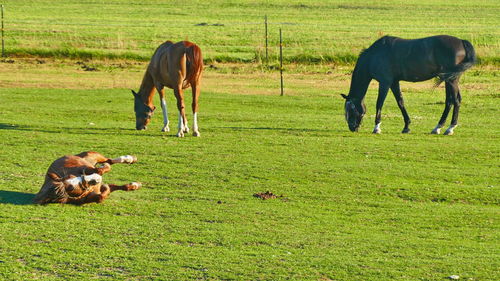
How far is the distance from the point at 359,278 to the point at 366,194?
177 inches

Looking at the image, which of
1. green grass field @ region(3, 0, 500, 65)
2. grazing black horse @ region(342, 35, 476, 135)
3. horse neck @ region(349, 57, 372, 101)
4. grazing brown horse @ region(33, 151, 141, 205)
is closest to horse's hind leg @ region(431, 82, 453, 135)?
grazing black horse @ region(342, 35, 476, 135)

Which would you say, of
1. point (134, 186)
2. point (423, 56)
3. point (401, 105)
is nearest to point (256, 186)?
point (134, 186)

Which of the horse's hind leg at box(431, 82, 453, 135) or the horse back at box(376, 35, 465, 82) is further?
the horse's hind leg at box(431, 82, 453, 135)

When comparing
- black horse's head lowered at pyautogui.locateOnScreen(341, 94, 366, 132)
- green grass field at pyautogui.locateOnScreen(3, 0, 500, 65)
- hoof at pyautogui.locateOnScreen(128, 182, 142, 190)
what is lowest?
green grass field at pyautogui.locateOnScreen(3, 0, 500, 65)

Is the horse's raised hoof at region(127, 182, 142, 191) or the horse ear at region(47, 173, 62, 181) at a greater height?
the horse ear at region(47, 173, 62, 181)

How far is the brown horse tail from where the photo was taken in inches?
744

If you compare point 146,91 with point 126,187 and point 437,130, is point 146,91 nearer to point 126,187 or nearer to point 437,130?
point 437,130

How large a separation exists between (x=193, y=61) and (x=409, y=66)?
212 inches

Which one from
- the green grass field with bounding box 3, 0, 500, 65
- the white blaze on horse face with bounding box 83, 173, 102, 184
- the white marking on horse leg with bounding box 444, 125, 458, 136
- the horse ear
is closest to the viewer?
the horse ear

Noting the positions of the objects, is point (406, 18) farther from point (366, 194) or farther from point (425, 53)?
point (366, 194)

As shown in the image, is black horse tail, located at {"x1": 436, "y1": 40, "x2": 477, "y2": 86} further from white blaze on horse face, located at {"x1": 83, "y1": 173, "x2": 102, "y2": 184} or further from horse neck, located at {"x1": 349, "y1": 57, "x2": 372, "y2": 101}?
white blaze on horse face, located at {"x1": 83, "y1": 173, "x2": 102, "y2": 184}

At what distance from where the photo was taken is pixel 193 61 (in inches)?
747

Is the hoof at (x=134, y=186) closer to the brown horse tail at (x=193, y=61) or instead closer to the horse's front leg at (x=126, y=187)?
the horse's front leg at (x=126, y=187)

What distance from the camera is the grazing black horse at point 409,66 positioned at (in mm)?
20078
